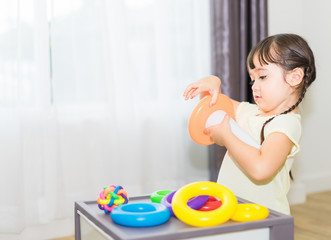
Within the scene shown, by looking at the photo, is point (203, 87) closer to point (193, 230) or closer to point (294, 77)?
point (294, 77)

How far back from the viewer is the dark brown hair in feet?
4.10

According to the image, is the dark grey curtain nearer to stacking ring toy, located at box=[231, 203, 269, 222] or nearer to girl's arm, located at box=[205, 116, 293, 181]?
girl's arm, located at box=[205, 116, 293, 181]

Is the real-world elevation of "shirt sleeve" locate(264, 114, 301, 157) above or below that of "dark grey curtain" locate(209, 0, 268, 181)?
below

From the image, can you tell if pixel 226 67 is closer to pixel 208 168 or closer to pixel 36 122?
pixel 208 168

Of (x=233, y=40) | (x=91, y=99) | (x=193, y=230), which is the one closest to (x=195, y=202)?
(x=193, y=230)

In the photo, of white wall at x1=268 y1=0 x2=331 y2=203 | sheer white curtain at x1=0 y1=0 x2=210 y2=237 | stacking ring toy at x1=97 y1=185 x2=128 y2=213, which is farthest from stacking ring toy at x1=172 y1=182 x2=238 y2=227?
white wall at x1=268 y1=0 x2=331 y2=203

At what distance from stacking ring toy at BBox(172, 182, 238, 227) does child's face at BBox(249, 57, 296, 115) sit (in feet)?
1.28

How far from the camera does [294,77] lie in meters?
1.25

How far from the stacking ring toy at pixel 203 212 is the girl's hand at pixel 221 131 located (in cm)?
18

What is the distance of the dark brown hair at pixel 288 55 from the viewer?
1251mm

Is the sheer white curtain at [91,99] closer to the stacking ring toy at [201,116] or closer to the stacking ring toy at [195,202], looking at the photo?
the stacking ring toy at [201,116]

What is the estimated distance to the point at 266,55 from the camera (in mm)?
1258

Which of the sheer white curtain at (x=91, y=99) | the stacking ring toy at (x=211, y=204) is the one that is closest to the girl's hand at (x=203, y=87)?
the stacking ring toy at (x=211, y=204)

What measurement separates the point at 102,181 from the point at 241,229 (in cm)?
143
